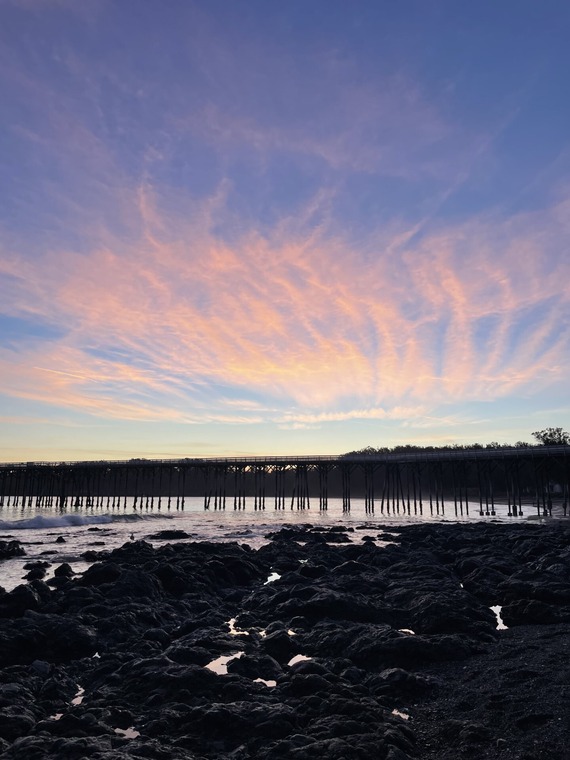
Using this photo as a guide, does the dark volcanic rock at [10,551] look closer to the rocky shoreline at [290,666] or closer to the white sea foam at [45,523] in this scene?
the rocky shoreline at [290,666]

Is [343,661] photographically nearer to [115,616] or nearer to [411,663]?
[411,663]

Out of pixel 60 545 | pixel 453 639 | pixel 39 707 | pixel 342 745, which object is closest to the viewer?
pixel 342 745

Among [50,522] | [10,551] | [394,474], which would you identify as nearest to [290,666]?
[10,551]

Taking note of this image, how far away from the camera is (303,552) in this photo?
2808 centimetres

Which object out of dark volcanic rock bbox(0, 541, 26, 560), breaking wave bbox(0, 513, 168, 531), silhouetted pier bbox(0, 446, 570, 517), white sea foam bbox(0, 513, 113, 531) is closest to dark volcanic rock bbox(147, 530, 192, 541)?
dark volcanic rock bbox(0, 541, 26, 560)

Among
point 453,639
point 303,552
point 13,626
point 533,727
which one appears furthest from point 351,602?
point 303,552

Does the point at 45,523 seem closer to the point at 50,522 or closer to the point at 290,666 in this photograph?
the point at 50,522

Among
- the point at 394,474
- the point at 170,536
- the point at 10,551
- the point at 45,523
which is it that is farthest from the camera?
the point at 394,474

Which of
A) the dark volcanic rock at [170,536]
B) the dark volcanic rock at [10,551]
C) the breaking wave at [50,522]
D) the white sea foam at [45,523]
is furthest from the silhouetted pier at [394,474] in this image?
the dark volcanic rock at [10,551]

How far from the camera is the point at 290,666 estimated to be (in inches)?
417

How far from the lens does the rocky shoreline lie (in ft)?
24.2

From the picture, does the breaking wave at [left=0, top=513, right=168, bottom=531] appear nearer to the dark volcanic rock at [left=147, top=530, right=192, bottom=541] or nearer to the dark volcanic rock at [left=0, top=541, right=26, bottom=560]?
the dark volcanic rock at [left=147, top=530, right=192, bottom=541]

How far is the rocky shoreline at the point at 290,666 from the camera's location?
7.39m

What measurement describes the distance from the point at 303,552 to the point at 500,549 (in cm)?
969
